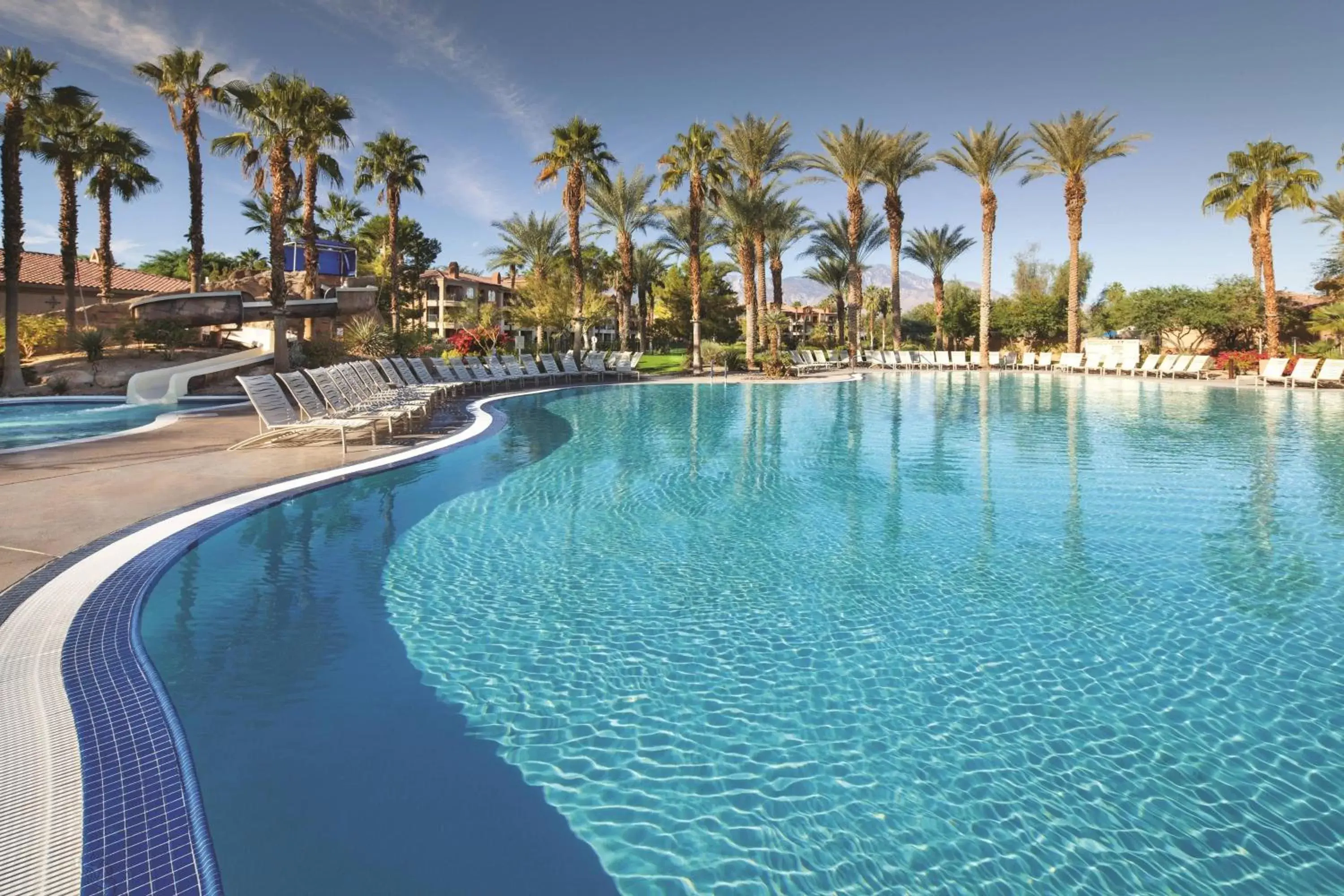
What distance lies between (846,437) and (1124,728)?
1019 centimetres

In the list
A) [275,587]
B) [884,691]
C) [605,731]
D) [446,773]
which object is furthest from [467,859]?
[275,587]

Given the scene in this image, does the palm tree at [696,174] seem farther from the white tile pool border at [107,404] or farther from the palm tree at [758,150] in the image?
the white tile pool border at [107,404]

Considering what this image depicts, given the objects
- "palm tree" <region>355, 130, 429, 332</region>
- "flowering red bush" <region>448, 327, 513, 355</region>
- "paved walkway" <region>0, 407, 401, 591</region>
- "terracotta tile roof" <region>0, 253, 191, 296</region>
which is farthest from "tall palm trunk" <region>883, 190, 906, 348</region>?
"terracotta tile roof" <region>0, 253, 191, 296</region>

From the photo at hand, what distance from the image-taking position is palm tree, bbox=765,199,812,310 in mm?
36719

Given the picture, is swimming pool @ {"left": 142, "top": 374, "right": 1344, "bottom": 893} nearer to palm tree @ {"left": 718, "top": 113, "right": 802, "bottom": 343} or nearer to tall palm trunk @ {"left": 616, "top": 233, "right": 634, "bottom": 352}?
palm tree @ {"left": 718, "top": 113, "right": 802, "bottom": 343}

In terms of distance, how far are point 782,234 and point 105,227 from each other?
3177 cm

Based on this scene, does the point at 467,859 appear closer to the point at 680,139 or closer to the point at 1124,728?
the point at 1124,728

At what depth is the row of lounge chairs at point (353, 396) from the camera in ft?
33.7

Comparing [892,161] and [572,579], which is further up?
[892,161]

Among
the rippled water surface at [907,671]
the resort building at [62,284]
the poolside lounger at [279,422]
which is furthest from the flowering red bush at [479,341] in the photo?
the rippled water surface at [907,671]

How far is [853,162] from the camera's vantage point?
35.5 m

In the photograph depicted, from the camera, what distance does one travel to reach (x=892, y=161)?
121 feet

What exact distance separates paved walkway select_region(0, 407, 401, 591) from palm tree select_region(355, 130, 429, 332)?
76.7ft

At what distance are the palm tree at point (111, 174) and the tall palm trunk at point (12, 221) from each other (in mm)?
7807
